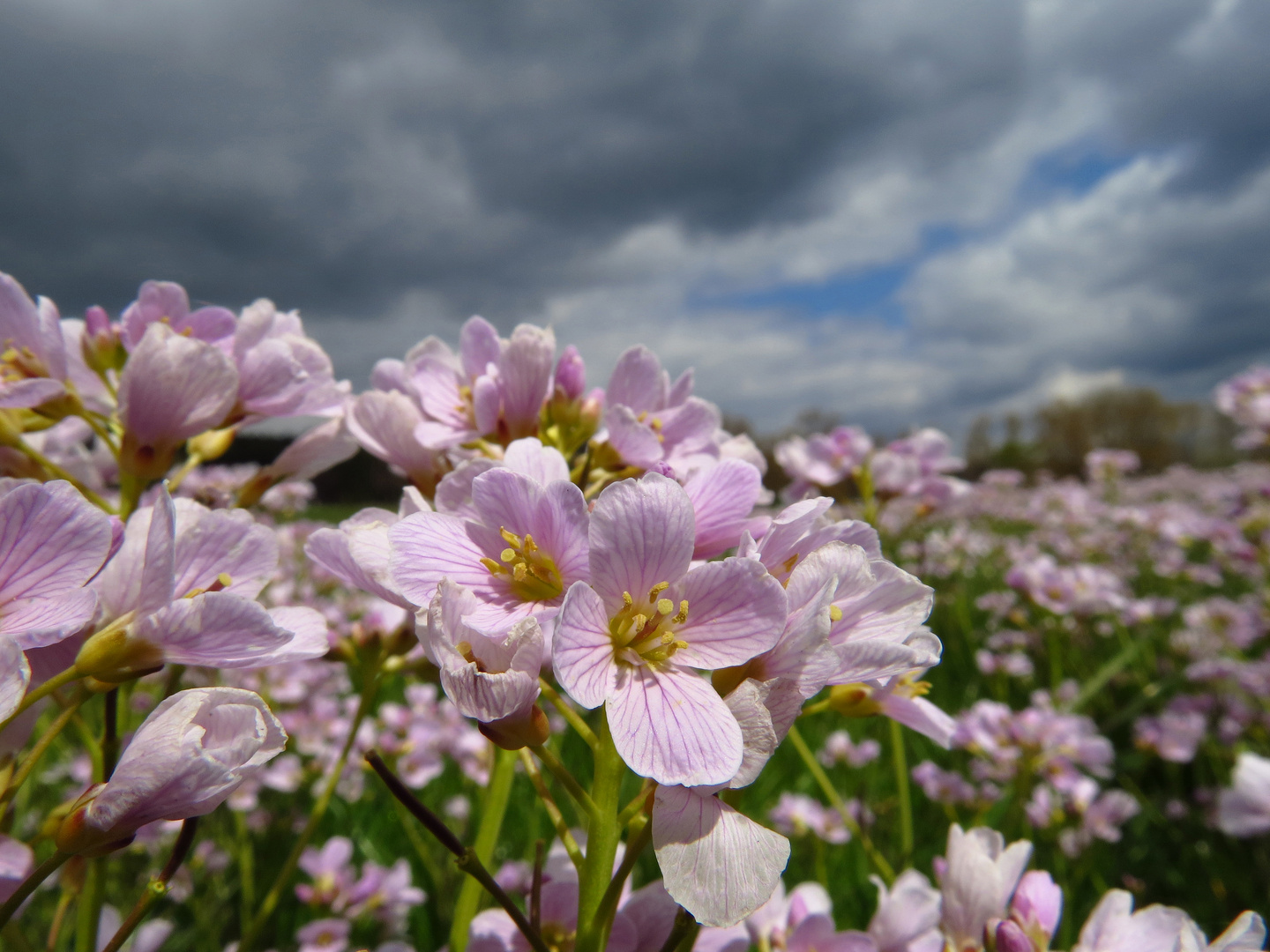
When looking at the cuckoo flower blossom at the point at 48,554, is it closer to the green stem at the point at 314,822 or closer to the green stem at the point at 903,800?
the green stem at the point at 314,822

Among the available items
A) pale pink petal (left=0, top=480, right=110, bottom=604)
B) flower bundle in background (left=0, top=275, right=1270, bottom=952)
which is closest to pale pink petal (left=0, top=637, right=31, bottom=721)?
flower bundle in background (left=0, top=275, right=1270, bottom=952)

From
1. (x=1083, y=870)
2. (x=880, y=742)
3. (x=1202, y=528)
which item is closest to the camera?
(x=1083, y=870)

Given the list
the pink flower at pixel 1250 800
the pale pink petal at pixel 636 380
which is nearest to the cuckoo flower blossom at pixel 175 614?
the pale pink petal at pixel 636 380

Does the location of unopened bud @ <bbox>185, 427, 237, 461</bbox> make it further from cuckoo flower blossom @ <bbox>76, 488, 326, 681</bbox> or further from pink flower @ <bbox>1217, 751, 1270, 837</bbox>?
pink flower @ <bbox>1217, 751, 1270, 837</bbox>

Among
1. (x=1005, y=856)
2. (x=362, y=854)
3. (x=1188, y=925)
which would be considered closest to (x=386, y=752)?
(x=362, y=854)

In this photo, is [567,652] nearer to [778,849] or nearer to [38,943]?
[778,849]
